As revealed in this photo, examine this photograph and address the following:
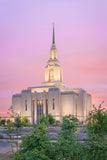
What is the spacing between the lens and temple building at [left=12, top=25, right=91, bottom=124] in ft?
199

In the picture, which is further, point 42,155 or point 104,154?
point 104,154

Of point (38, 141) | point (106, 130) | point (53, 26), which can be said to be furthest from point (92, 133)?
point (53, 26)

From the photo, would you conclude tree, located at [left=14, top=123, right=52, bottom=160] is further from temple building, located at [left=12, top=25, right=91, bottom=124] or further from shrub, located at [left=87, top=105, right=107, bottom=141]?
temple building, located at [left=12, top=25, right=91, bottom=124]

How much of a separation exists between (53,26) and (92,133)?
7462 centimetres

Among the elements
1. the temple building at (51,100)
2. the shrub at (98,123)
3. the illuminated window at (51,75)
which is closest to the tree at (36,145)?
the shrub at (98,123)

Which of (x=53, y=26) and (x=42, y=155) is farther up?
(x=53, y=26)

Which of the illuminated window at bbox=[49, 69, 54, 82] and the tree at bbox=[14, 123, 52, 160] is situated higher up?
the illuminated window at bbox=[49, 69, 54, 82]

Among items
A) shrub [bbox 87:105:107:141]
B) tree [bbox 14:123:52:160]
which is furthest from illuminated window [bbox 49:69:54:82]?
tree [bbox 14:123:52:160]

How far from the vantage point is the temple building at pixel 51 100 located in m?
60.6

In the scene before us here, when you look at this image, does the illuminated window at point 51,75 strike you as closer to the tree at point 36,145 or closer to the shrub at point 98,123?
the shrub at point 98,123

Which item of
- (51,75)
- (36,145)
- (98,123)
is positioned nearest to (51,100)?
(51,75)

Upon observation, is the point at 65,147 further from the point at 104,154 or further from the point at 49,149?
the point at 104,154

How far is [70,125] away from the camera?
8742 millimetres

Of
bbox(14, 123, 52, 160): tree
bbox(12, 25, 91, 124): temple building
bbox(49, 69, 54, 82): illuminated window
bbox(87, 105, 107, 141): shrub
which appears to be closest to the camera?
bbox(14, 123, 52, 160): tree
